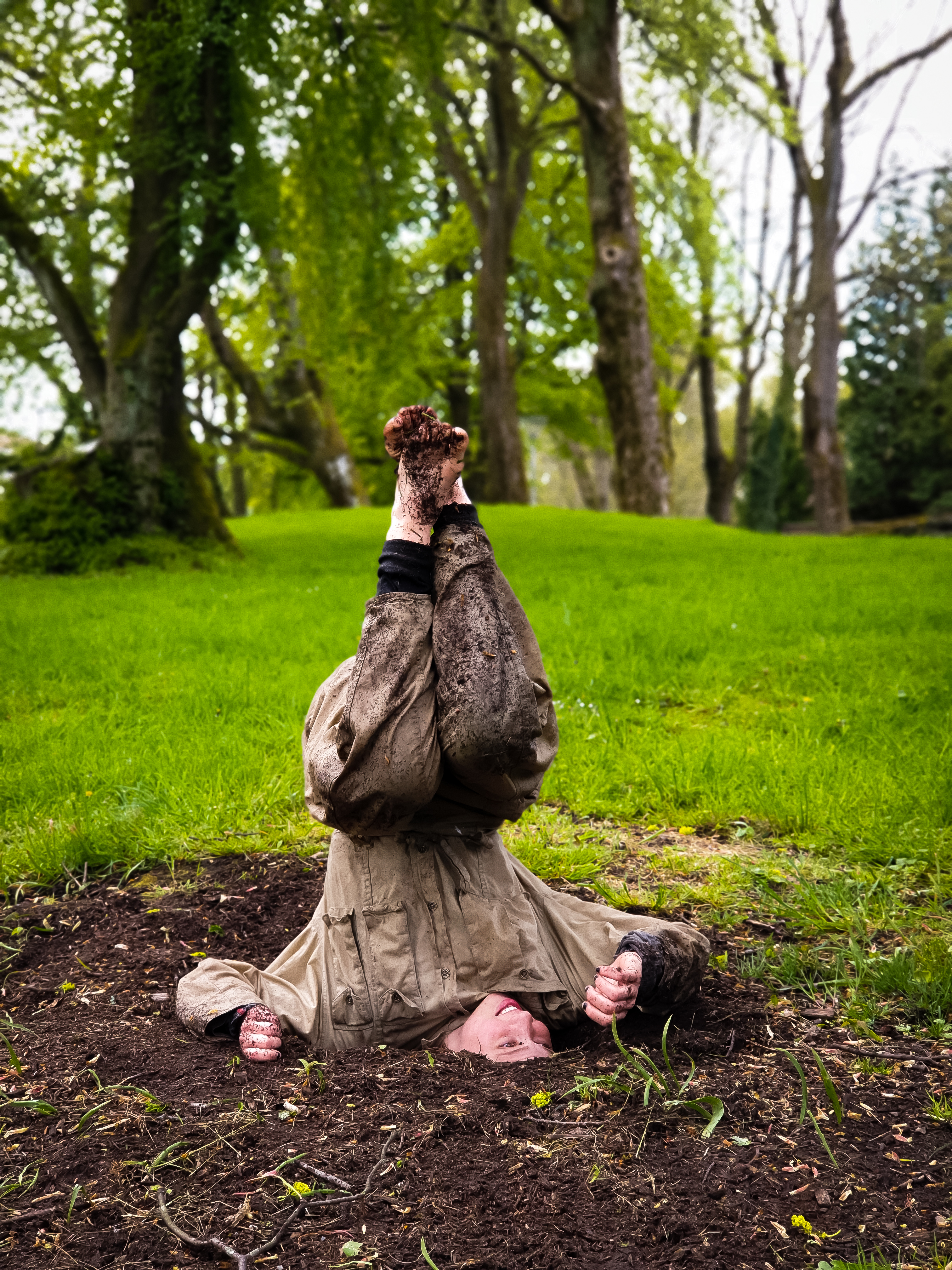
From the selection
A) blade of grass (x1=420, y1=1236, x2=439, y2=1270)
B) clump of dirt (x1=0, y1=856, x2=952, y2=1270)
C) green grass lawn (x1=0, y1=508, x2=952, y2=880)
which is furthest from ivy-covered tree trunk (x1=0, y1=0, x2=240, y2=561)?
blade of grass (x1=420, y1=1236, x2=439, y2=1270)

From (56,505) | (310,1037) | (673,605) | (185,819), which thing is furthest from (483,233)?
(310,1037)

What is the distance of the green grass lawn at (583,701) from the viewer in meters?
4.52

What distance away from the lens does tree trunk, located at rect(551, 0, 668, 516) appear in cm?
1584

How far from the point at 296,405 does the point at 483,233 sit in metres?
5.73

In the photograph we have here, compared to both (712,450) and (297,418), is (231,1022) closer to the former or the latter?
(297,418)

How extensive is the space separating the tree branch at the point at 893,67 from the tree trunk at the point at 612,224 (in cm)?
751

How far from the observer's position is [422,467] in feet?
8.54

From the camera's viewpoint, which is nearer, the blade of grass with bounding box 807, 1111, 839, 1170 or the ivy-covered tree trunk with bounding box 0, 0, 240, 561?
the blade of grass with bounding box 807, 1111, 839, 1170

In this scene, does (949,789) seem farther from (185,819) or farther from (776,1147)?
(185,819)

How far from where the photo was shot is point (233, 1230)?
1938 millimetres

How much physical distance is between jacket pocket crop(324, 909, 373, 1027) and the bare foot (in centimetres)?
112

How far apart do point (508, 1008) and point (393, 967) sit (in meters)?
0.34

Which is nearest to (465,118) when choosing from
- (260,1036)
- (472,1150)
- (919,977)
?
(919,977)

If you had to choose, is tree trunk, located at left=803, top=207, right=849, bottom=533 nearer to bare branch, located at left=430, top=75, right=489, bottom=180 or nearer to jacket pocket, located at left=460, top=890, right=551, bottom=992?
bare branch, located at left=430, top=75, right=489, bottom=180
